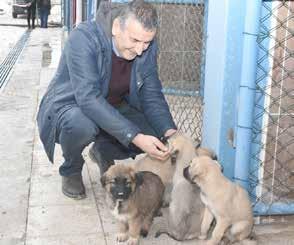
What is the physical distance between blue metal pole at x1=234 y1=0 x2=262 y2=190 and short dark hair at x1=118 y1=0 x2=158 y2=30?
531 millimetres

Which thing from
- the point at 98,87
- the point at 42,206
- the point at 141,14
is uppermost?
the point at 141,14

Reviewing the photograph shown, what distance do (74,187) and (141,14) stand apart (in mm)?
1360

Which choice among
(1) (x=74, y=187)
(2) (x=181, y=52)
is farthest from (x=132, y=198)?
(2) (x=181, y=52)

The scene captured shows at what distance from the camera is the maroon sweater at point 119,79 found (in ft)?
12.3

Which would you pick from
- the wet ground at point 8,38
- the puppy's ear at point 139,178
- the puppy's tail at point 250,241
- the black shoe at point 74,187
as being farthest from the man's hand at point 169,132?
the wet ground at point 8,38

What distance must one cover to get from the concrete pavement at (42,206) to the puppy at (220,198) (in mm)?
275

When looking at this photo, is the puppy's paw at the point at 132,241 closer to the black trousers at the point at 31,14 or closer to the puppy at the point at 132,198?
the puppy at the point at 132,198

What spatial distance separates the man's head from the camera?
3.29m

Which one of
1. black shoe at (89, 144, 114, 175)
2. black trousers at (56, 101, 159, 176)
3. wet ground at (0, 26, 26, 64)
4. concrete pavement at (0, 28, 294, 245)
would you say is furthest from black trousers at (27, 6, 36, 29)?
black trousers at (56, 101, 159, 176)

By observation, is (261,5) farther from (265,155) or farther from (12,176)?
(12,176)

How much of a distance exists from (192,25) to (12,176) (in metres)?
3.09

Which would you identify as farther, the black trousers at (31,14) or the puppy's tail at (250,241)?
the black trousers at (31,14)

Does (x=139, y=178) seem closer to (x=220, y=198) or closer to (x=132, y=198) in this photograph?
(x=132, y=198)

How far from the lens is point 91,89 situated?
354cm
